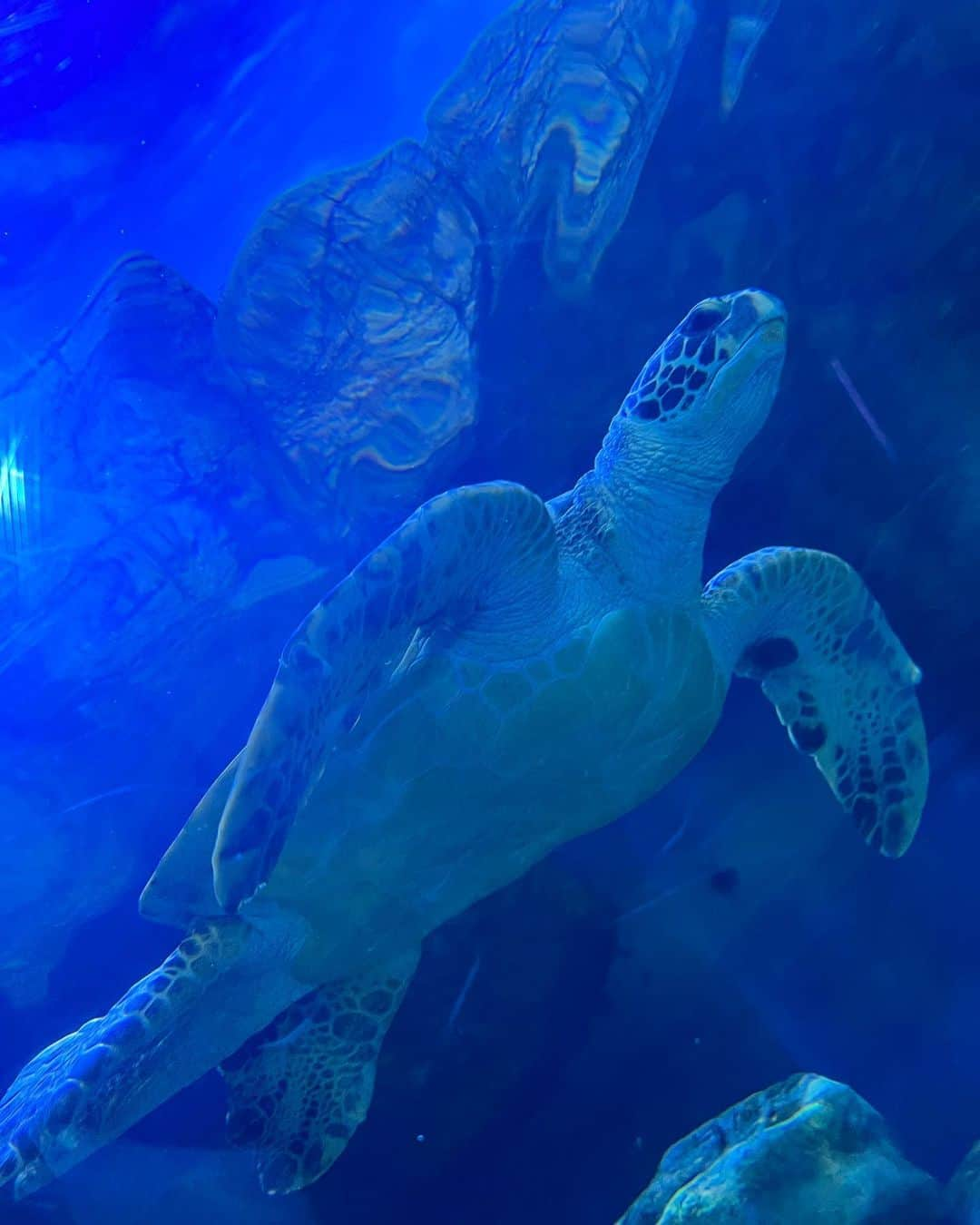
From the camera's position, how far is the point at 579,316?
13.0 feet

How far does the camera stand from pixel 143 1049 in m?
2.71

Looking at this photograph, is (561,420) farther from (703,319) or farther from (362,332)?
(703,319)

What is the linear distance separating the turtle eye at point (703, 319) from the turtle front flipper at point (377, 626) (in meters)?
0.93

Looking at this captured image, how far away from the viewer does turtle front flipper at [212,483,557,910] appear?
1807 millimetres

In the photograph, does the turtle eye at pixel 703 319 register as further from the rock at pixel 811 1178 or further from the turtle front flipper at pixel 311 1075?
the turtle front flipper at pixel 311 1075

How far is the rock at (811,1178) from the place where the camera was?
1.94 meters

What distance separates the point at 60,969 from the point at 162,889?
8.44 ft

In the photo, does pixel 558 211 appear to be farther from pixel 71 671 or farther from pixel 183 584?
pixel 71 671

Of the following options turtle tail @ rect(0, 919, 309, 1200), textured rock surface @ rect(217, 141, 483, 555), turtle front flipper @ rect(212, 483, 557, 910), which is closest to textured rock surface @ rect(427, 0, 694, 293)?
textured rock surface @ rect(217, 141, 483, 555)

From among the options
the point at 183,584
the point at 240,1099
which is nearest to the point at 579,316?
the point at 183,584

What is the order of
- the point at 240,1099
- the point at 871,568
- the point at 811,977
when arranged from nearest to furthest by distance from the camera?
the point at 240,1099 → the point at 811,977 → the point at 871,568

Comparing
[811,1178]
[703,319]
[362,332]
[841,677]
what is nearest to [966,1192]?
[811,1178]

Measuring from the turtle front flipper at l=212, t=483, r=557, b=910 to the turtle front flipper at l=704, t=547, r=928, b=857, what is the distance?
100 cm

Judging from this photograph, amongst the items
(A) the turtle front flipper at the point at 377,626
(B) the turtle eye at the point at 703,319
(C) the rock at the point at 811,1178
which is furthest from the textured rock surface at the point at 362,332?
(C) the rock at the point at 811,1178
